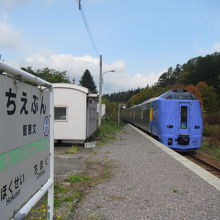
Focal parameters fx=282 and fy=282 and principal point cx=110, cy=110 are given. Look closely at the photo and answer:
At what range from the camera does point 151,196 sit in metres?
5.04

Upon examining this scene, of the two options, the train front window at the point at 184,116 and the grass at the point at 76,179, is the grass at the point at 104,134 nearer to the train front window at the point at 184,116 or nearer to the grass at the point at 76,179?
the train front window at the point at 184,116

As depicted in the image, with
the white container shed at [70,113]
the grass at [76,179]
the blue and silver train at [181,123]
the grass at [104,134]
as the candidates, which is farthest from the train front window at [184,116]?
the grass at [76,179]

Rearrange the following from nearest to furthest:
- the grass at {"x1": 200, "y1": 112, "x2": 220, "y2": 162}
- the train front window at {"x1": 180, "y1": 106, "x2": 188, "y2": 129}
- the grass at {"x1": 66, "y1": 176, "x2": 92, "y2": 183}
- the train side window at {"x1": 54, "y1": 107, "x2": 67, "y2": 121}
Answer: the grass at {"x1": 66, "y1": 176, "x2": 92, "y2": 183} < the train side window at {"x1": 54, "y1": 107, "x2": 67, "y2": 121} < the train front window at {"x1": 180, "y1": 106, "x2": 188, "y2": 129} < the grass at {"x1": 200, "y1": 112, "x2": 220, "y2": 162}

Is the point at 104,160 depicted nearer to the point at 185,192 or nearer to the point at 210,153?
the point at 185,192

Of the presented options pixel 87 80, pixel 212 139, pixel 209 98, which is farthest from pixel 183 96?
pixel 87 80

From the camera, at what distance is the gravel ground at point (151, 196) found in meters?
4.19

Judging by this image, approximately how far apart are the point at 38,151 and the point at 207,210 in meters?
2.89

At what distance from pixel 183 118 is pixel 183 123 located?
0.23 metres

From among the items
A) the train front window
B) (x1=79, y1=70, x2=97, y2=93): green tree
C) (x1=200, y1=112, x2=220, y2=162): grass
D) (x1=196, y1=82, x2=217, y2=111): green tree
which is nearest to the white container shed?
the train front window

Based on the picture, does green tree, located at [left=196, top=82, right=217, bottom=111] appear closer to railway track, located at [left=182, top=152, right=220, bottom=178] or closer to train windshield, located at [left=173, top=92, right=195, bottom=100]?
train windshield, located at [left=173, top=92, right=195, bottom=100]

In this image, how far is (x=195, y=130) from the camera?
12594 mm

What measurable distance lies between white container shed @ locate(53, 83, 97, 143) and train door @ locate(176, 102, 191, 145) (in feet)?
13.7

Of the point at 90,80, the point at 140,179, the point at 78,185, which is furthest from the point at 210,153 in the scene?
the point at 90,80

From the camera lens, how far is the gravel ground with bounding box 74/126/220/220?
4.19 meters
